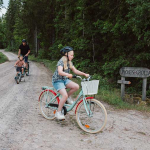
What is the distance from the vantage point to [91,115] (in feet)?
14.7

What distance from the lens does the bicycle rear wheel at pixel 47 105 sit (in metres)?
5.21

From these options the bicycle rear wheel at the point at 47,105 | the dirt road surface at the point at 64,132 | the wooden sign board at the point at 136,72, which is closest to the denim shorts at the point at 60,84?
the bicycle rear wheel at the point at 47,105

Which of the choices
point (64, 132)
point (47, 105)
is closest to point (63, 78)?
point (47, 105)

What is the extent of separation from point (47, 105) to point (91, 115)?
145cm

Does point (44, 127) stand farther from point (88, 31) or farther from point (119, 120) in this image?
point (88, 31)

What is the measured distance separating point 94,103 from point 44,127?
1422 mm

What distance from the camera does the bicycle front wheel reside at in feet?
14.1

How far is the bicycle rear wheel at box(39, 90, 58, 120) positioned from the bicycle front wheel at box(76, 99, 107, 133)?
2.63ft

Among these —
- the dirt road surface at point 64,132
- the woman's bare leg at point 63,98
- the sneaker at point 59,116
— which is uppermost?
the woman's bare leg at point 63,98

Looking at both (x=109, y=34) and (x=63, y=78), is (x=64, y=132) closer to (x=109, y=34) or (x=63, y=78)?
(x=63, y=78)

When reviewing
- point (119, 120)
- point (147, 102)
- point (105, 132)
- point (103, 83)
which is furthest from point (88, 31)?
point (105, 132)

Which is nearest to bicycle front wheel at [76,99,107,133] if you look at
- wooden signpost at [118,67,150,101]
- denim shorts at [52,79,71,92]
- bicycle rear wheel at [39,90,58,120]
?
denim shorts at [52,79,71,92]

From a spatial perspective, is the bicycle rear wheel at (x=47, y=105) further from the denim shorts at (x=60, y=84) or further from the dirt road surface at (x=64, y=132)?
the denim shorts at (x=60, y=84)

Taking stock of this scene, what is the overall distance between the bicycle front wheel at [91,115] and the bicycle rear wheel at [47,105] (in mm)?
803
